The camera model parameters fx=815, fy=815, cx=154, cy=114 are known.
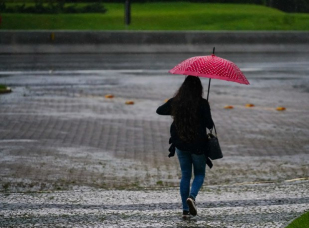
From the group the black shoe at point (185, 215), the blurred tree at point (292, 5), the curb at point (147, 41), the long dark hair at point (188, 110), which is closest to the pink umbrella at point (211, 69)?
the long dark hair at point (188, 110)

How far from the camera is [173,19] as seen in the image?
2970 centimetres

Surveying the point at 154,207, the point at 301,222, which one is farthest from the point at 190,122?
the point at 301,222

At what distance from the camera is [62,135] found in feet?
Answer: 41.7

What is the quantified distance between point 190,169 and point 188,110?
64cm

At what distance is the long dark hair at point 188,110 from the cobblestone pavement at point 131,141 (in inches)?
33.5

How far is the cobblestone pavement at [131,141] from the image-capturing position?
28.1 ft

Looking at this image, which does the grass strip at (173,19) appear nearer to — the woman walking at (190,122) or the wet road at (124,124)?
the wet road at (124,124)

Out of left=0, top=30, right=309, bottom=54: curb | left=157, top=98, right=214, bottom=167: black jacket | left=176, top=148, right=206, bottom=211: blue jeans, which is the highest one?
left=157, top=98, right=214, bottom=167: black jacket

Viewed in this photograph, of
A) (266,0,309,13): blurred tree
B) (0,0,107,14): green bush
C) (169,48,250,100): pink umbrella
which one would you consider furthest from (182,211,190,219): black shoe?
(266,0,309,13): blurred tree

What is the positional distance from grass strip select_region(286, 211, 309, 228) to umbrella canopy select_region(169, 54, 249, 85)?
140 cm

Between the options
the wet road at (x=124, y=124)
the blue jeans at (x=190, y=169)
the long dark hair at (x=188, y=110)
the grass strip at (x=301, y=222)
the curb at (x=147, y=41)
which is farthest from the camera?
the curb at (x=147, y=41)

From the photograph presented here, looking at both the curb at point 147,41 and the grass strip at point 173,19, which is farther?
the grass strip at point 173,19

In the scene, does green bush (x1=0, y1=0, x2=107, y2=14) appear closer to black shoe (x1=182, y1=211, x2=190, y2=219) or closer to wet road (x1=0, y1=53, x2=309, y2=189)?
wet road (x1=0, y1=53, x2=309, y2=189)

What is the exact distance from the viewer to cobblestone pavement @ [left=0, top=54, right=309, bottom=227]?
8.56 metres
